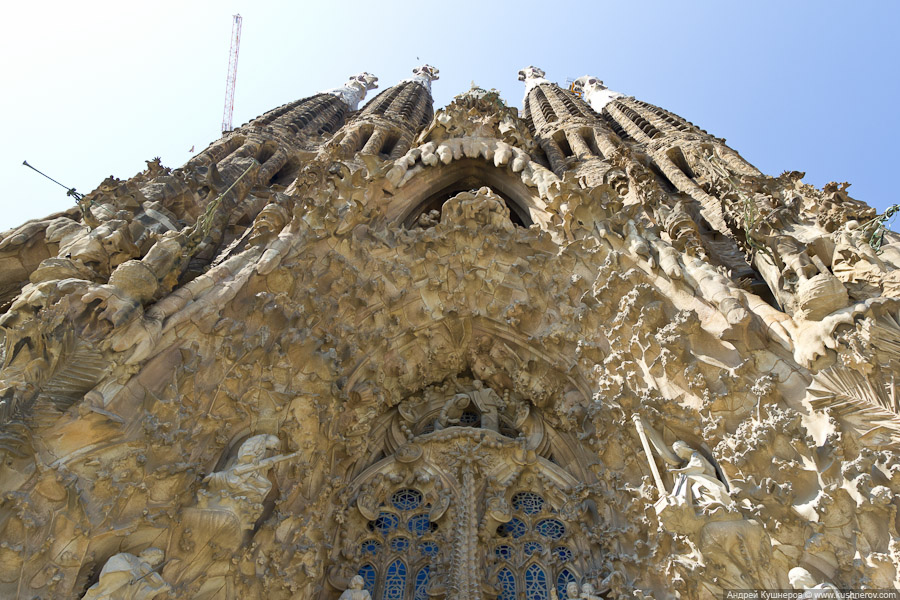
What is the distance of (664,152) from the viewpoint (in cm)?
1939

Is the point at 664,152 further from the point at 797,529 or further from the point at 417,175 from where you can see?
the point at 797,529

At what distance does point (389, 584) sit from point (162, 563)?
7.23 feet

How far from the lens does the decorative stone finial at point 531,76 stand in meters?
39.3

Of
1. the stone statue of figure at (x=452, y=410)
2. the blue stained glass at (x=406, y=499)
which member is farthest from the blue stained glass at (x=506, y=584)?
the stone statue of figure at (x=452, y=410)

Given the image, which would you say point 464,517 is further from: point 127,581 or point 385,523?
point 127,581

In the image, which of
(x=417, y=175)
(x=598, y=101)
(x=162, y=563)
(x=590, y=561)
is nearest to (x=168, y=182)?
(x=417, y=175)

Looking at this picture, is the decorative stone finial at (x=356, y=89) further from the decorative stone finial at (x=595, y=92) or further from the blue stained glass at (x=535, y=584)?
the blue stained glass at (x=535, y=584)

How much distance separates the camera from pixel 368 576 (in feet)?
20.7

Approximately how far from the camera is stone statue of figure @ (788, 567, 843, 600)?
4.32m

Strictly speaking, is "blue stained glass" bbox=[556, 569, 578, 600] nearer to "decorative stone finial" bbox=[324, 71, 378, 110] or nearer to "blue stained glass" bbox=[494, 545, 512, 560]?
"blue stained glass" bbox=[494, 545, 512, 560]

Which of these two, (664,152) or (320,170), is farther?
(664,152)

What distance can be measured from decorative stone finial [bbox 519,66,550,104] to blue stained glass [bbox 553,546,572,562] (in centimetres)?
3545

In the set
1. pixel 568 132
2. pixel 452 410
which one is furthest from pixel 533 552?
pixel 568 132

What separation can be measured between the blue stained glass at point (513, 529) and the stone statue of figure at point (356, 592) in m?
1.60
